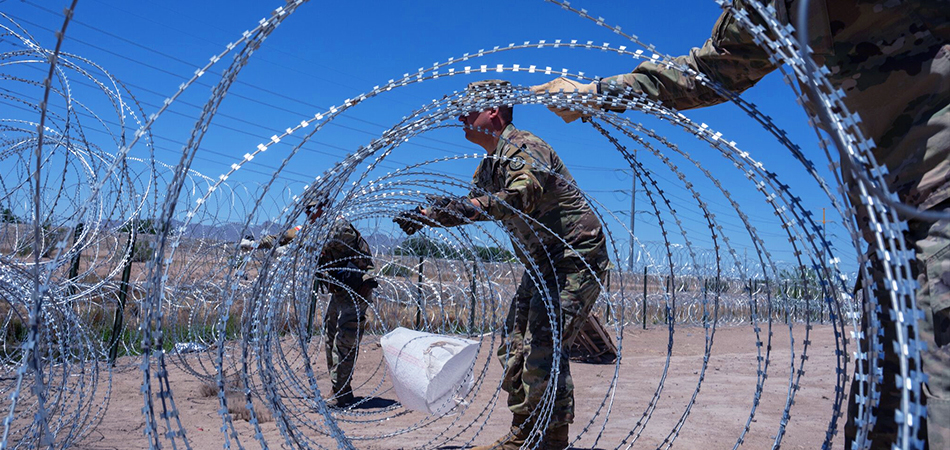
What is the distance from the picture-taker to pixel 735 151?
7.39 ft

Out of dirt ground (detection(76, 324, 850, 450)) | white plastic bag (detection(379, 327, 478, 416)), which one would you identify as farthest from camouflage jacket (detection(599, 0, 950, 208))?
white plastic bag (detection(379, 327, 478, 416))

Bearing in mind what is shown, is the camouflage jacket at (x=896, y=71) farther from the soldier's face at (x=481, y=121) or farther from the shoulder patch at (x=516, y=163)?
the soldier's face at (x=481, y=121)

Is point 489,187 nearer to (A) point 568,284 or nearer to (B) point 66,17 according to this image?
(A) point 568,284

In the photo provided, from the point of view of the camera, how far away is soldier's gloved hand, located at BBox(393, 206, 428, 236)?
3659 millimetres

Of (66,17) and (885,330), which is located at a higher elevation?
(66,17)

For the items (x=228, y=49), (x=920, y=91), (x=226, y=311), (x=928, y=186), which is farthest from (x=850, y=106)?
(x=226, y=311)

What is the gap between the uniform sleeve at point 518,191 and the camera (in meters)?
3.54

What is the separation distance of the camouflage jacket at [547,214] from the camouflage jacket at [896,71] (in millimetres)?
1805

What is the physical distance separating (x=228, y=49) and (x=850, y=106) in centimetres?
178

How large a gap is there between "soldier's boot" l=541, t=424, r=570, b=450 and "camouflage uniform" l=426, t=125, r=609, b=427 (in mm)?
56

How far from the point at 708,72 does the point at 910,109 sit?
819mm

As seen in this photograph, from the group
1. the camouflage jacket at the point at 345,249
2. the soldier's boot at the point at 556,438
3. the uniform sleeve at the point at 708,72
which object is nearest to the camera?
the uniform sleeve at the point at 708,72

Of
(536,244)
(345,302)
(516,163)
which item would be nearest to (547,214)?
(536,244)

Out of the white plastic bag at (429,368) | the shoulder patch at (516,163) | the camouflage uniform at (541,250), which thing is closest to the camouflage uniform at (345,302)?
the white plastic bag at (429,368)
